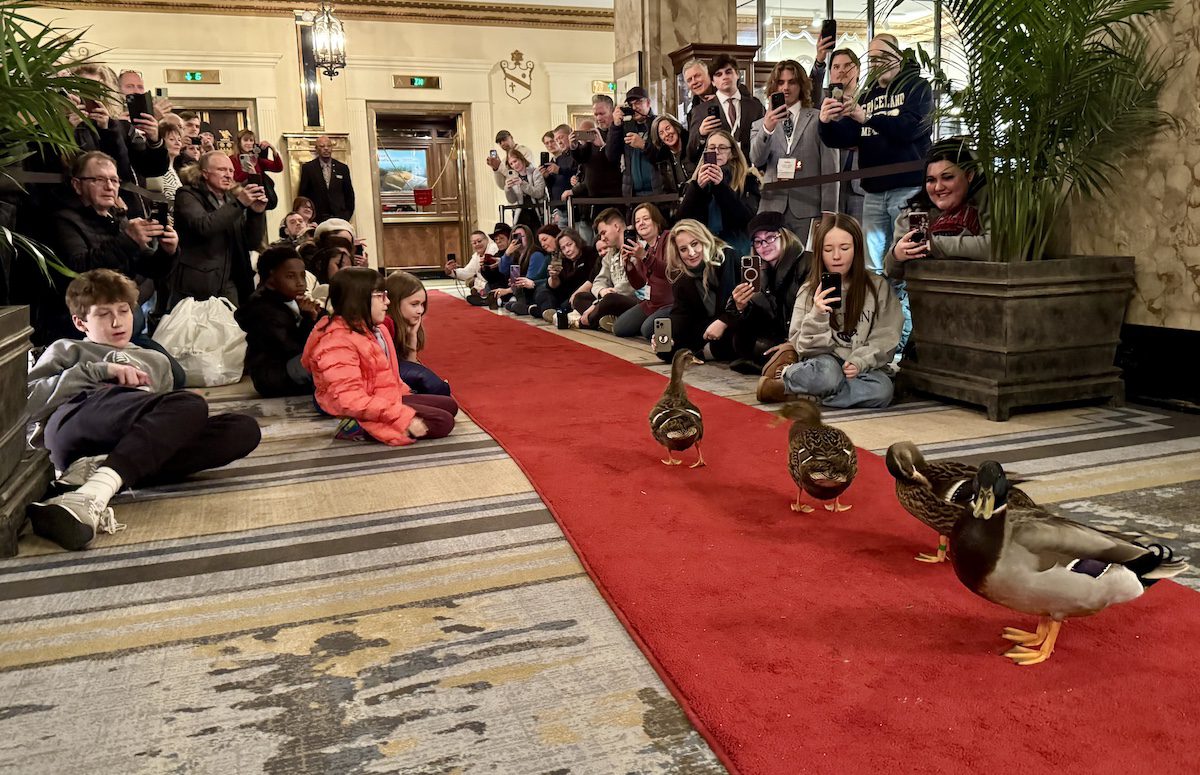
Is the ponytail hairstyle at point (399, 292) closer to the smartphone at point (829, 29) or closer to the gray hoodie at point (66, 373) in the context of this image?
the gray hoodie at point (66, 373)

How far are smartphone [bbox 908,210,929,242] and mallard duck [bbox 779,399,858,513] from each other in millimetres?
2020

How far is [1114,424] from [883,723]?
2742 mm

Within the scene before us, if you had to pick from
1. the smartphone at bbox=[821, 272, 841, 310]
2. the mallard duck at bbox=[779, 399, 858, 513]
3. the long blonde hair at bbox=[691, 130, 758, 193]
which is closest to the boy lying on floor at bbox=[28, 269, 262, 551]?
the mallard duck at bbox=[779, 399, 858, 513]

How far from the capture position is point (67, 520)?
2.66 metres

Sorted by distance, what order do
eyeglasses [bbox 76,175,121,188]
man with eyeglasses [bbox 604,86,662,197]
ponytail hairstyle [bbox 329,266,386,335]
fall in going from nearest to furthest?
ponytail hairstyle [bbox 329,266,386,335], eyeglasses [bbox 76,175,121,188], man with eyeglasses [bbox 604,86,662,197]

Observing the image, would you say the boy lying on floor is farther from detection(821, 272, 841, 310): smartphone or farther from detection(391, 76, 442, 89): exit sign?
detection(391, 76, 442, 89): exit sign

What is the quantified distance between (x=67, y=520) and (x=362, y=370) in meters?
1.40

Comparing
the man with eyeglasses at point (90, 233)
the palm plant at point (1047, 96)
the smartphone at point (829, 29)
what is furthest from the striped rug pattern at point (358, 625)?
the smartphone at point (829, 29)

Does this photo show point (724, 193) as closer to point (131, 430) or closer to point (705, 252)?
point (705, 252)

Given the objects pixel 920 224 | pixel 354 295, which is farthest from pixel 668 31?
pixel 354 295

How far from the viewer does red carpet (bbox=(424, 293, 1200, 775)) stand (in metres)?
1.58

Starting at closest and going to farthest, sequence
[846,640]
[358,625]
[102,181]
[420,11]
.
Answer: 1. [846,640]
2. [358,625]
3. [102,181]
4. [420,11]

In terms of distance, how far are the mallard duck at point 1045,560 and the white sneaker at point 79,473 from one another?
2540 millimetres

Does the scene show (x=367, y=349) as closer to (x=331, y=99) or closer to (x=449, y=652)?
(x=449, y=652)
